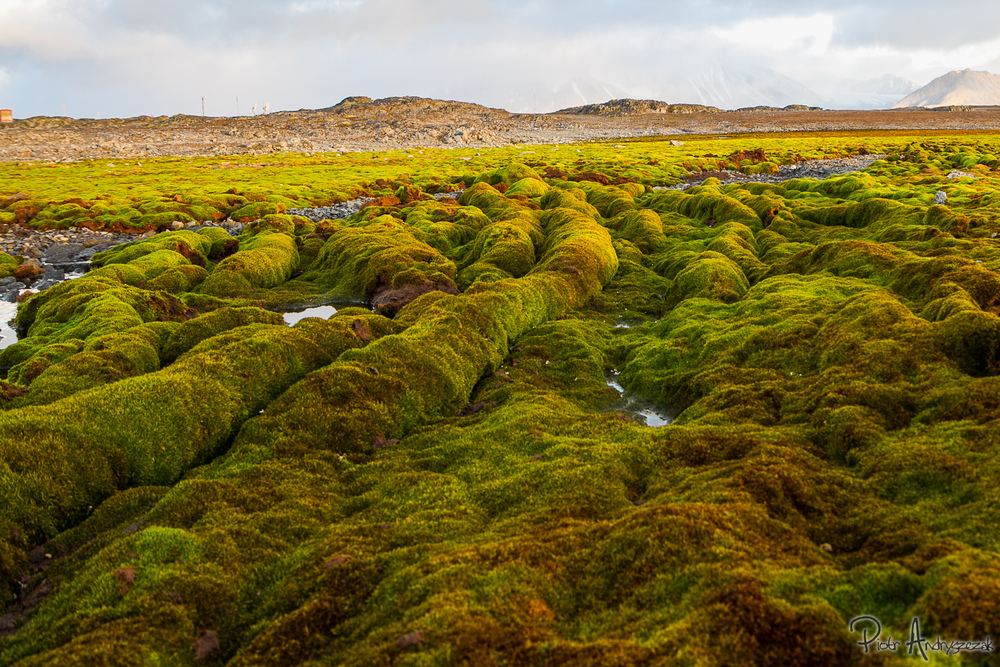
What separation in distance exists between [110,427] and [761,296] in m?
17.4

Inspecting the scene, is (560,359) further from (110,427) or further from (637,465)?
(110,427)

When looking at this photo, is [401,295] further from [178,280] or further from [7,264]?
[7,264]

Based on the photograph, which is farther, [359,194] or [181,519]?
[359,194]

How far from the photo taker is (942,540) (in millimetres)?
6301

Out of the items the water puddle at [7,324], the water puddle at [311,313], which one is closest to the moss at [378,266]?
the water puddle at [311,313]

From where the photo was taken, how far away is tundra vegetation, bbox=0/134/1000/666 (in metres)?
5.80

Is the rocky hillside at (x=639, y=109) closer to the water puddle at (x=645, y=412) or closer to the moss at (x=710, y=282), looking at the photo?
the moss at (x=710, y=282)

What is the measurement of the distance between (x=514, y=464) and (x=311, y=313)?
14.9 metres

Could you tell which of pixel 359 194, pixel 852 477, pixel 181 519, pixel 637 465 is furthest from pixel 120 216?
pixel 852 477

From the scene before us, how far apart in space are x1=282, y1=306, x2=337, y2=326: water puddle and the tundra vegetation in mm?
639

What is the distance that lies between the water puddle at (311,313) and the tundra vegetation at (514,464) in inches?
25.2

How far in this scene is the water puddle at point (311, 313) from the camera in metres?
22.3

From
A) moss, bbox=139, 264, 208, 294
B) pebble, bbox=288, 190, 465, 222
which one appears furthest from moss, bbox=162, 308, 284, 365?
pebble, bbox=288, 190, 465, 222

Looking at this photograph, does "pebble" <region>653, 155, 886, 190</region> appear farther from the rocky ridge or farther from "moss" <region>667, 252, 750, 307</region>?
the rocky ridge
